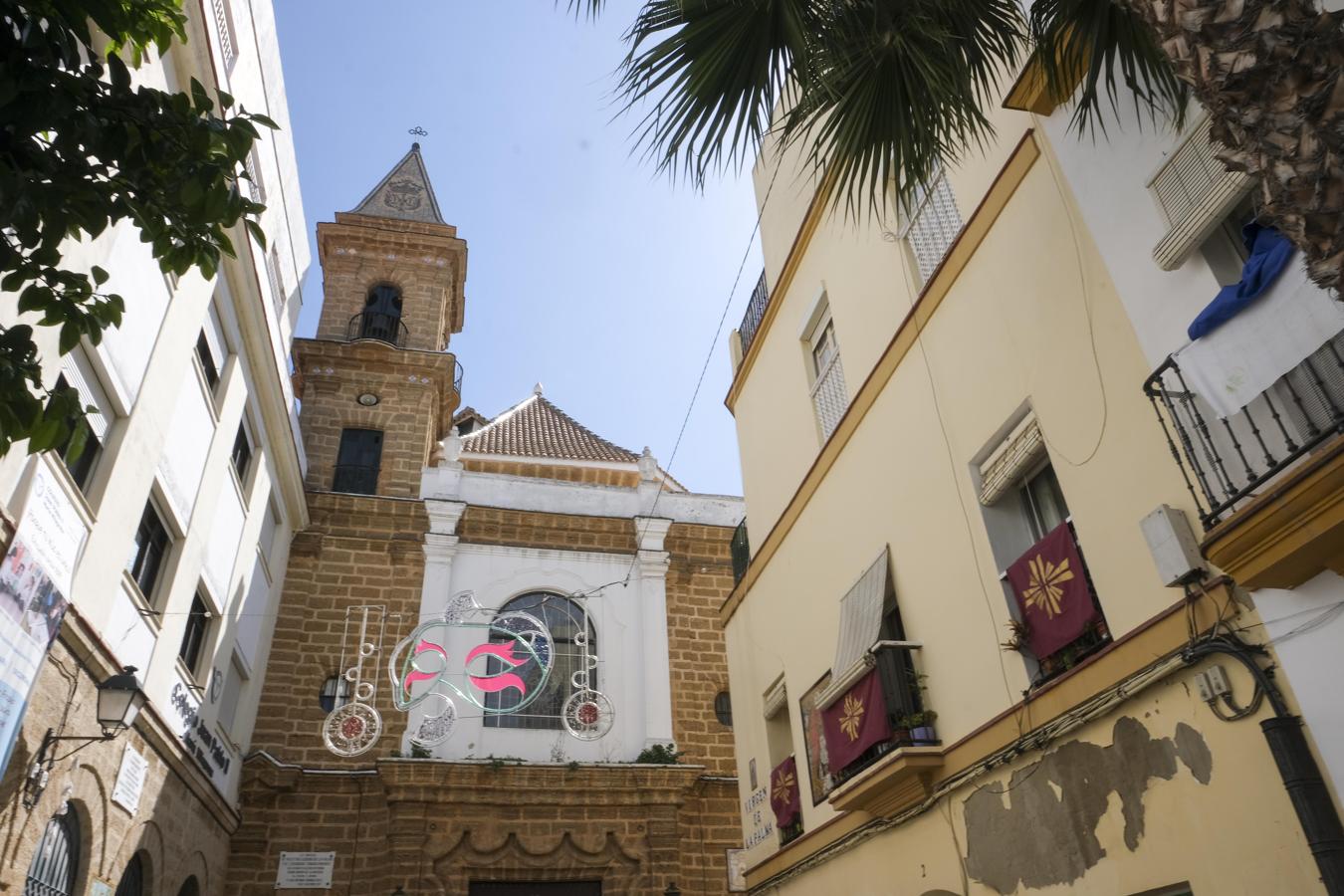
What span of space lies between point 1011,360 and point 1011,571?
4.69 ft

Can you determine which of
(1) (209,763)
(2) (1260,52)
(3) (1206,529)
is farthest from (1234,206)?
(1) (209,763)

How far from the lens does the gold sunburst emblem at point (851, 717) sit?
772 cm

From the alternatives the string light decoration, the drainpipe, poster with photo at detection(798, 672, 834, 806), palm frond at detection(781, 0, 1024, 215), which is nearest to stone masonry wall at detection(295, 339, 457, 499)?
the string light decoration

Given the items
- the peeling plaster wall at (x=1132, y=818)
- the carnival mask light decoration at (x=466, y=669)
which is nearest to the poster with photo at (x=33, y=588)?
the carnival mask light decoration at (x=466, y=669)

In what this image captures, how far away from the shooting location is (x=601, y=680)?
16.8 metres

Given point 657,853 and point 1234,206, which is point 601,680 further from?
point 1234,206

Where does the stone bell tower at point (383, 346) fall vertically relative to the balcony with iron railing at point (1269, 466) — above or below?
above

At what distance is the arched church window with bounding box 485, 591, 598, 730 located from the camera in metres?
16.1

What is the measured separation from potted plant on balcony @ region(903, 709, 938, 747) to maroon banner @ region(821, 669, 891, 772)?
17 centimetres

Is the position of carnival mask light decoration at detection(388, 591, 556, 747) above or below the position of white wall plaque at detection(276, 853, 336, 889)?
above

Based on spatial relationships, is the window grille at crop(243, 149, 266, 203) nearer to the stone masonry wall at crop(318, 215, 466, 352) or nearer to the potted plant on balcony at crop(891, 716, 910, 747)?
the stone masonry wall at crop(318, 215, 466, 352)

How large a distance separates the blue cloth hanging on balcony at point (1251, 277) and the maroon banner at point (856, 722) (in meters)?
3.72

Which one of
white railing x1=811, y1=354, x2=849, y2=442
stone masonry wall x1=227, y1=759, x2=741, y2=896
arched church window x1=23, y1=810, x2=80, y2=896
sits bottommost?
arched church window x1=23, y1=810, x2=80, y2=896

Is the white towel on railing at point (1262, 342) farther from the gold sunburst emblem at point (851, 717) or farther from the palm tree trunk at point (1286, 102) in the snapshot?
the gold sunburst emblem at point (851, 717)
